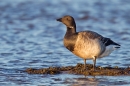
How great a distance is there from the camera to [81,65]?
12477 millimetres

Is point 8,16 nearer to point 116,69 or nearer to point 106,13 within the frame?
point 106,13

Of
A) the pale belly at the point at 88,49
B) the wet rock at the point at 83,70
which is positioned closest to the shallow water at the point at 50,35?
the wet rock at the point at 83,70

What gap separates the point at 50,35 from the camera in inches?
732

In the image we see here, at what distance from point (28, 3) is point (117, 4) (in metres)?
4.63

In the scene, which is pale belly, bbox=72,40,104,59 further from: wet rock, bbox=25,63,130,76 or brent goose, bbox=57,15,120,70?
wet rock, bbox=25,63,130,76

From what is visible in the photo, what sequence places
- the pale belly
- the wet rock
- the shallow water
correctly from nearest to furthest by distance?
the shallow water
the wet rock
the pale belly

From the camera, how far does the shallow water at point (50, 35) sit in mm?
11278

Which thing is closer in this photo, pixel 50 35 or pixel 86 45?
pixel 86 45

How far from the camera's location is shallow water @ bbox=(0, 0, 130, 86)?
1128cm

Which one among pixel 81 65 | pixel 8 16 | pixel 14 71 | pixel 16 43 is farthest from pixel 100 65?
pixel 8 16

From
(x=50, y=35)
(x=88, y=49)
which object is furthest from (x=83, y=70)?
(x=50, y=35)

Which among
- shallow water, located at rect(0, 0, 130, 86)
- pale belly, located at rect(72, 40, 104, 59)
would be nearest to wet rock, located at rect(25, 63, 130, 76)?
shallow water, located at rect(0, 0, 130, 86)

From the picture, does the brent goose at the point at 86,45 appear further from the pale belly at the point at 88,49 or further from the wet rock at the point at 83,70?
the wet rock at the point at 83,70

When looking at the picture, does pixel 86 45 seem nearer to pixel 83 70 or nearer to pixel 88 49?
pixel 88 49
